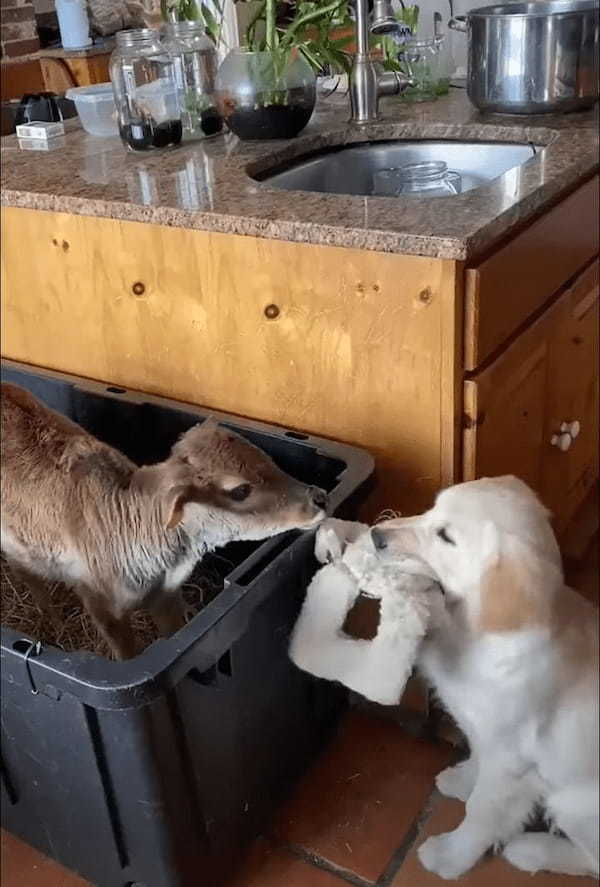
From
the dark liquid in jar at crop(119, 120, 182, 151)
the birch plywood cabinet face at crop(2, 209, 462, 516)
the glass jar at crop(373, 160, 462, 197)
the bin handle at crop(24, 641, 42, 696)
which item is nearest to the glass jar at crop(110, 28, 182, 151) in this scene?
the dark liquid in jar at crop(119, 120, 182, 151)

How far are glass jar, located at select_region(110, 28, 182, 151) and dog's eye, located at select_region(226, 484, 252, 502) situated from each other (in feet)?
2.36

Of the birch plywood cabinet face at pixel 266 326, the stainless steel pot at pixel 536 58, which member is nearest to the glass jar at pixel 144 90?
the birch plywood cabinet face at pixel 266 326

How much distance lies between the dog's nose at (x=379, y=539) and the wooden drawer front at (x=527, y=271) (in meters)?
0.26

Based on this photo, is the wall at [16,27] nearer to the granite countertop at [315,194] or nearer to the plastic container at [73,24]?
the plastic container at [73,24]

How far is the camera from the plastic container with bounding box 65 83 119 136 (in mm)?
1527

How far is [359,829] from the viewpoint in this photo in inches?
45.1

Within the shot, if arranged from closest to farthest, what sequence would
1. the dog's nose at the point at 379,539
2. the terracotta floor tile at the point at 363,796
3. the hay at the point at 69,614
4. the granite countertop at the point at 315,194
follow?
the dog's nose at the point at 379,539 < the granite countertop at the point at 315,194 < the terracotta floor tile at the point at 363,796 < the hay at the point at 69,614

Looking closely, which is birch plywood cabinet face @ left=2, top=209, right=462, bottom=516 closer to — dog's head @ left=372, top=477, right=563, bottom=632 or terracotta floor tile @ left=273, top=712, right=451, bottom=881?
dog's head @ left=372, top=477, right=563, bottom=632

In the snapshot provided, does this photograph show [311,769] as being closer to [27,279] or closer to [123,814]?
[123,814]

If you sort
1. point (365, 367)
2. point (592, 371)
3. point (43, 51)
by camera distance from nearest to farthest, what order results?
point (365, 367), point (43, 51), point (592, 371)

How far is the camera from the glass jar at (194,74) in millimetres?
1448

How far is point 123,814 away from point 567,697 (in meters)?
0.48

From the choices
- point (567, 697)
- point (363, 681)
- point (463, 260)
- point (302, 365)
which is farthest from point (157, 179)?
point (567, 697)

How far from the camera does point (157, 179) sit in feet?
4.21
